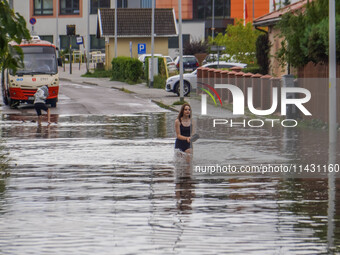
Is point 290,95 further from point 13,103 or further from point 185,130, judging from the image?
point 13,103

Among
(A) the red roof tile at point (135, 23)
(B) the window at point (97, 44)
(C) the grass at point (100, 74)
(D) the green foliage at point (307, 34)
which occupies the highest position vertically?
(A) the red roof tile at point (135, 23)

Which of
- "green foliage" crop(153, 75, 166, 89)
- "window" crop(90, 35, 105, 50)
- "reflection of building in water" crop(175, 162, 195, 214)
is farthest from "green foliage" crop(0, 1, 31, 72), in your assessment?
"window" crop(90, 35, 105, 50)

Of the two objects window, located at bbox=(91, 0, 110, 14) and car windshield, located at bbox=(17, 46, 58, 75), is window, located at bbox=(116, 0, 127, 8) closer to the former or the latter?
window, located at bbox=(91, 0, 110, 14)

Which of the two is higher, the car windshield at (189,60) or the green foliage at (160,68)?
the car windshield at (189,60)

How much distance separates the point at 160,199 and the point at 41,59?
1092 inches

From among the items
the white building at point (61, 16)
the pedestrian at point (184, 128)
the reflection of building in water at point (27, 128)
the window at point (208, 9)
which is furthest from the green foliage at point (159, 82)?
the window at point (208, 9)

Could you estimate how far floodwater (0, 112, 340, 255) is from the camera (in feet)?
33.3

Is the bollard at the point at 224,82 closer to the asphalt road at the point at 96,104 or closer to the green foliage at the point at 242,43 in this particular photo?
the asphalt road at the point at 96,104

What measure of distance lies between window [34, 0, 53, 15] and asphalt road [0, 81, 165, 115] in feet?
156

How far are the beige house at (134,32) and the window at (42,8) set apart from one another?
22.3 m

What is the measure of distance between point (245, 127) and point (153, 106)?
11.8 metres

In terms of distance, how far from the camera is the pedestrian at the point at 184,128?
18.3m

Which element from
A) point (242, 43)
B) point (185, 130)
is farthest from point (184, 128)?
point (242, 43)

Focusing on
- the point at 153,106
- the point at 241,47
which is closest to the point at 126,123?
the point at 153,106
